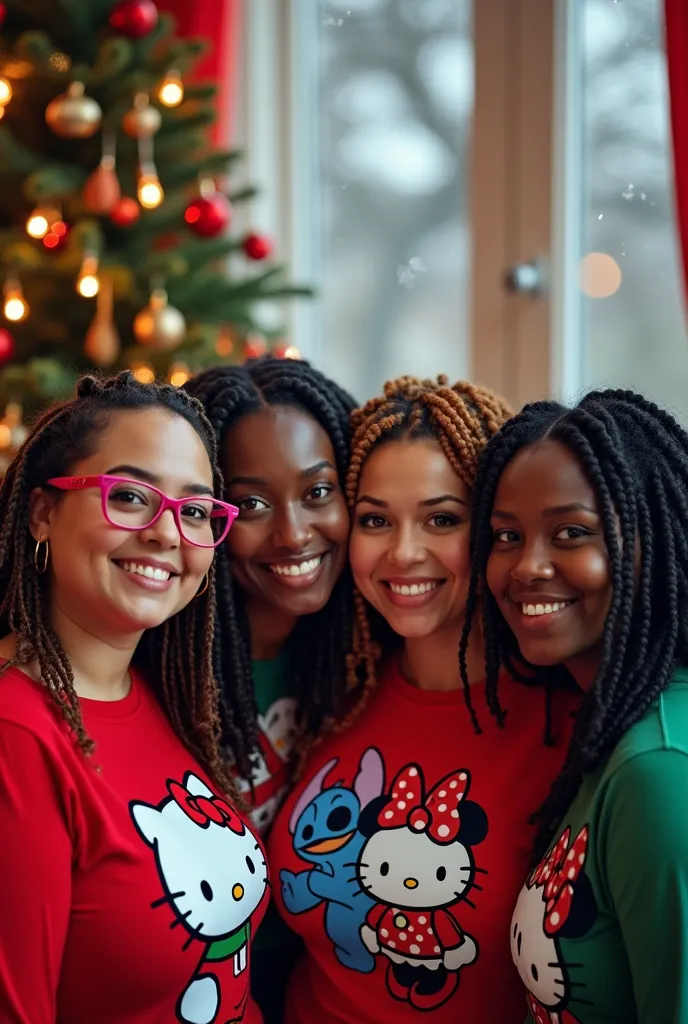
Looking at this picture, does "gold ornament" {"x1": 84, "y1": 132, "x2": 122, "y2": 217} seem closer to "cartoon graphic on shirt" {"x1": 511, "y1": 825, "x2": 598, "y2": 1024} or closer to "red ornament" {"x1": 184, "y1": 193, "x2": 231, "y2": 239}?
"red ornament" {"x1": 184, "y1": 193, "x2": 231, "y2": 239}

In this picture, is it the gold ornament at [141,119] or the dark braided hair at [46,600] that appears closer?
the dark braided hair at [46,600]

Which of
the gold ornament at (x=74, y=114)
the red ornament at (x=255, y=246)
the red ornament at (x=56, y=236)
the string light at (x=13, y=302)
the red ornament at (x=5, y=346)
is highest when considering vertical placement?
the gold ornament at (x=74, y=114)

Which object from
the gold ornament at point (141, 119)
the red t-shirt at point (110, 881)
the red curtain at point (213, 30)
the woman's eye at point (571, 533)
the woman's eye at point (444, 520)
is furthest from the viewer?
the red curtain at point (213, 30)

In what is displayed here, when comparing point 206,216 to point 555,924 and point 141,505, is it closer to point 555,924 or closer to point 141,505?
point 141,505

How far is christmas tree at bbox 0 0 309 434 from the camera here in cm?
284

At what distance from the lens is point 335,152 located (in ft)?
13.0

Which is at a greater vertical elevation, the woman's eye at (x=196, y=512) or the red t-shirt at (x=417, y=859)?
the woman's eye at (x=196, y=512)

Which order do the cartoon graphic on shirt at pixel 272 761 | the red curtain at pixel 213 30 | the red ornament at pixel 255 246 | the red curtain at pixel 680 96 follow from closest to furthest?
the cartoon graphic on shirt at pixel 272 761 < the red curtain at pixel 680 96 < the red ornament at pixel 255 246 < the red curtain at pixel 213 30

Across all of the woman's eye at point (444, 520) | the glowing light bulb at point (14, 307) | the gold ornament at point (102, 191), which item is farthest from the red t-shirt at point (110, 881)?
the gold ornament at point (102, 191)

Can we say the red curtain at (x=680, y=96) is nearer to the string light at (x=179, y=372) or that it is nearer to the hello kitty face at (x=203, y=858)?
the string light at (x=179, y=372)

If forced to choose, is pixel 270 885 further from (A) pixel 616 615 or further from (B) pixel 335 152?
(B) pixel 335 152

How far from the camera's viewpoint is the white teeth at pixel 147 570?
159cm

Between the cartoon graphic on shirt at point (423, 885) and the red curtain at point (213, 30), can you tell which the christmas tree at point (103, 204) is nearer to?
the red curtain at point (213, 30)

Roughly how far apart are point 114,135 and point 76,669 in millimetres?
1881
